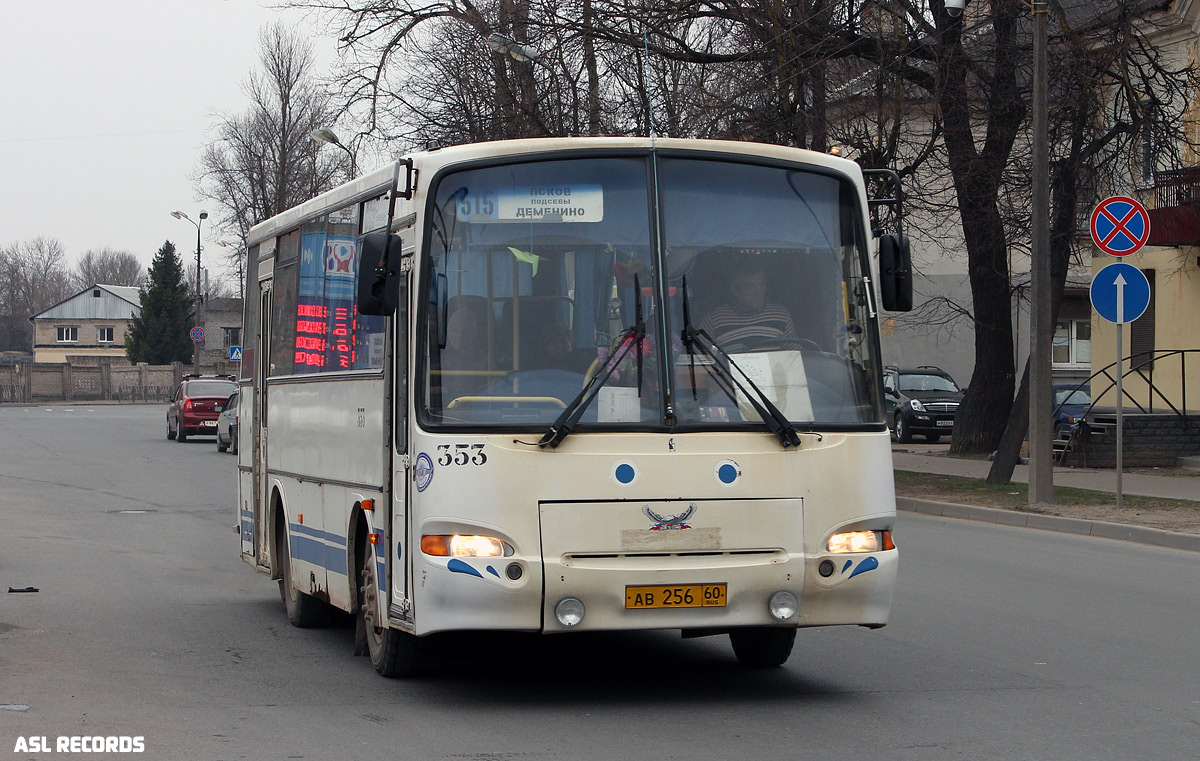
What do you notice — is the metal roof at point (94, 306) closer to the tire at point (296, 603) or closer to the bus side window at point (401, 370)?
the tire at point (296, 603)

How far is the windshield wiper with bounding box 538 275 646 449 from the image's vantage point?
6.93 metres

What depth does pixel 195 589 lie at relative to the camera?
12203mm

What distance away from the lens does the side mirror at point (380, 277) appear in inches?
283

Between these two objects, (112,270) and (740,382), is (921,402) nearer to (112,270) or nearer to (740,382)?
(740,382)

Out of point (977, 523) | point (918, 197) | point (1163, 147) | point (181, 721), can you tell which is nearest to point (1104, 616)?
point (181, 721)

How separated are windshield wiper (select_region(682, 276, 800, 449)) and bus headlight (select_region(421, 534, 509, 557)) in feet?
3.92

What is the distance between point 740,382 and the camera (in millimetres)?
7234

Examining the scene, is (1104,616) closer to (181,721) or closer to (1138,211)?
(181,721)

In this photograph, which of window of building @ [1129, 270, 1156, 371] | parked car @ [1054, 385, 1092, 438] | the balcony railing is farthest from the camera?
parked car @ [1054, 385, 1092, 438]

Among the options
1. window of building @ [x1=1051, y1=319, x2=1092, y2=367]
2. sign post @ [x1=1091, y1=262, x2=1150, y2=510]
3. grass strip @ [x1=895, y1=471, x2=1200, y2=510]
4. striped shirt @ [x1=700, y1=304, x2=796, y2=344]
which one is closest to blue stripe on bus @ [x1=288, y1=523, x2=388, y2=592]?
striped shirt @ [x1=700, y1=304, x2=796, y2=344]

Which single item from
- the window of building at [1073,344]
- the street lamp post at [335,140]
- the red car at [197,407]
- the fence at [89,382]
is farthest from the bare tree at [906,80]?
the fence at [89,382]

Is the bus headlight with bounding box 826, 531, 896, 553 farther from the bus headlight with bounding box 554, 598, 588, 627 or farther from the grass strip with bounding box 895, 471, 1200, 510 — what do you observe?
the grass strip with bounding box 895, 471, 1200, 510

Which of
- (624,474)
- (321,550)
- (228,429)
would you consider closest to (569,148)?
(624,474)

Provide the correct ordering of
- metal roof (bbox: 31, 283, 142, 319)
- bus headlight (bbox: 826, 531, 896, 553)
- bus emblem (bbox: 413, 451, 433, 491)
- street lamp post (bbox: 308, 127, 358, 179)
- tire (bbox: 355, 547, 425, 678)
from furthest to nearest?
metal roof (bbox: 31, 283, 142, 319) → street lamp post (bbox: 308, 127, 358, 179) → tire (bbox: 355, 547, 425, 678) → bus headlight (bbox: 826, 531, 896, 553) → bus emblem (bbox: 413, 451, 433, 491)
